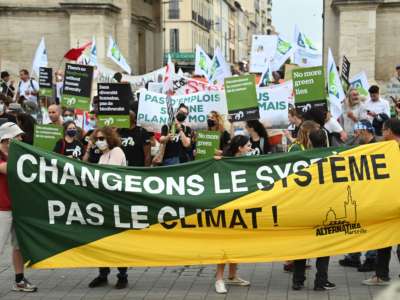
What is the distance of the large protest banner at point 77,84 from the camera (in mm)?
14305

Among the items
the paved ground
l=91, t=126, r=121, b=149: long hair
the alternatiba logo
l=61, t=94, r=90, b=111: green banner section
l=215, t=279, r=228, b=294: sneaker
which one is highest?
l=61, t=94, r=90, b=111: green banner section

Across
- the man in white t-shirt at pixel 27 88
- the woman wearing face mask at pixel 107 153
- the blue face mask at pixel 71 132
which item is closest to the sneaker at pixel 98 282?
the woman wearing face mask at pixel 107 153

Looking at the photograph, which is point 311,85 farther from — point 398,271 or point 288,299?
point 288,299

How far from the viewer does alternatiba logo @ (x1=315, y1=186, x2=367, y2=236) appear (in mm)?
8352

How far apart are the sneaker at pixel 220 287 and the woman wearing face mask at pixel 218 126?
4012 millimetres

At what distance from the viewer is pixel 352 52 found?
25516 millimetres

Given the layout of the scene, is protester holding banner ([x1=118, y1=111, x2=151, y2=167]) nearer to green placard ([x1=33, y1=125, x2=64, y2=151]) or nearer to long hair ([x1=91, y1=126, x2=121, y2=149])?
green placard ([x1=33, y1=125, x2=64, y2=151])

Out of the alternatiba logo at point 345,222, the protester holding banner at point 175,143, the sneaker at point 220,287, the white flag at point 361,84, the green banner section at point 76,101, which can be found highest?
the white flag at point 361,84

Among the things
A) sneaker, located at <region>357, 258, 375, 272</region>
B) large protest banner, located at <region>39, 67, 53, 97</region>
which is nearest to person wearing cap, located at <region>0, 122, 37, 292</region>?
sneaker, located at <region>357, 258, 375, 272</region>

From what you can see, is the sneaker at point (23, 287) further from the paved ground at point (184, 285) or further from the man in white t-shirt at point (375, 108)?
the man in white t-shirt at point (375, 108)

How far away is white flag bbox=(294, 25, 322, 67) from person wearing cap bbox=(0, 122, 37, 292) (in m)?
12.4

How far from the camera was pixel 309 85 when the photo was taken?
1283cm

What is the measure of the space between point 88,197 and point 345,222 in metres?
2.67

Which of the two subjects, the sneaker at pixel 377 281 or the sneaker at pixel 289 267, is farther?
the sneaker at pixel 289 267
